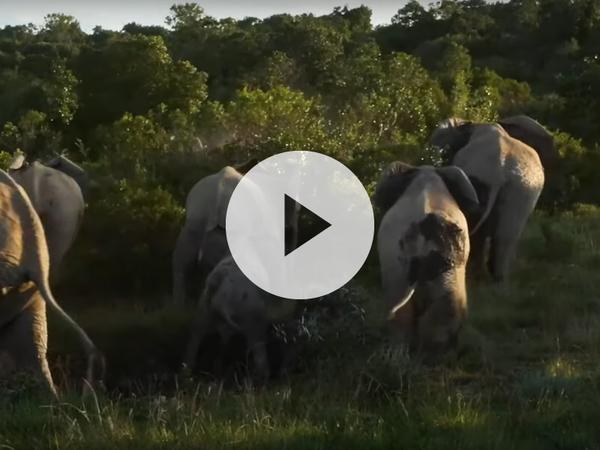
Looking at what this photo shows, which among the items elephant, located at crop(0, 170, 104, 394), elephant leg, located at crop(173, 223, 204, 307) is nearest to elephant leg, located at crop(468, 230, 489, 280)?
elephant leg, located at crop(173, 223, 204, 307)

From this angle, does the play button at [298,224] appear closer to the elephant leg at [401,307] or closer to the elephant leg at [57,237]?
the elephant leg at [401,307]

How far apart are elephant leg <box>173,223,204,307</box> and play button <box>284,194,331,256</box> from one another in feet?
2.62

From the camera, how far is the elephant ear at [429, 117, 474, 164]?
1255 cm

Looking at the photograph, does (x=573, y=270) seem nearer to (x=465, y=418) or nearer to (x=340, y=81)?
(x=465, y=418)

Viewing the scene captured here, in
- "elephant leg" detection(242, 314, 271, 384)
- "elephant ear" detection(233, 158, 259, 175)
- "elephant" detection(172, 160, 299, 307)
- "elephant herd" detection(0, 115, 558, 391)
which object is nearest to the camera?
"elephant herd" detection(0, 115, 558, 391)

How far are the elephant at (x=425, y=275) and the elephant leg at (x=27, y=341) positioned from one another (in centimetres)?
250

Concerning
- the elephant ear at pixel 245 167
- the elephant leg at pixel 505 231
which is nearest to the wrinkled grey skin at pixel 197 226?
the elephant ear at pixel 245 167

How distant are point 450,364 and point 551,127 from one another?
1526cm

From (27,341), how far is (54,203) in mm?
3365

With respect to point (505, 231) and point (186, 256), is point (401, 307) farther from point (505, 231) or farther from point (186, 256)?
point (505, 231)

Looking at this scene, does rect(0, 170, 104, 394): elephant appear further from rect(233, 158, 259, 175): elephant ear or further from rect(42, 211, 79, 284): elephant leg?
rect(233, 158, 259, 175): elephant ear

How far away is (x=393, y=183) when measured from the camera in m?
9.81

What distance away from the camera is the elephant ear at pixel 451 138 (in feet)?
41.2

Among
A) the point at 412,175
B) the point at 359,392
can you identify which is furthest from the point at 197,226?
the point at 359,392
